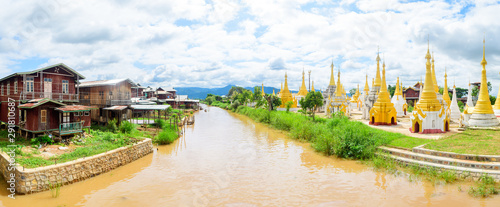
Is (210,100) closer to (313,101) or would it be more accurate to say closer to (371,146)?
(313,101)

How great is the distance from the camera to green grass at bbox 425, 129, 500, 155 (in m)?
12.0

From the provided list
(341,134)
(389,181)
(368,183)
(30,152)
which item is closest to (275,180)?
(368,183)

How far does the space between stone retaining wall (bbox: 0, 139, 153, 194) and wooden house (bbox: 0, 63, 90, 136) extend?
158 inches

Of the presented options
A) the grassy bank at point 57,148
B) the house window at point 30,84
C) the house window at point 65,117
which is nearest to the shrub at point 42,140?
the grassy bank at point 57,148

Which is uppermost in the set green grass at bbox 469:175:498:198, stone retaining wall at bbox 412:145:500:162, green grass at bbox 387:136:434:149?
green grass at bbox 387:136:434:149

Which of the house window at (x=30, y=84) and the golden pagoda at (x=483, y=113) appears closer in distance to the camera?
the house window at (x=30, y=84)

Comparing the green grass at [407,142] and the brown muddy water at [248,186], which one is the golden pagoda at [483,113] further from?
the brown muddy water at [248,186]

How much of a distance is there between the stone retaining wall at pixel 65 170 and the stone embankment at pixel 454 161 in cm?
1364

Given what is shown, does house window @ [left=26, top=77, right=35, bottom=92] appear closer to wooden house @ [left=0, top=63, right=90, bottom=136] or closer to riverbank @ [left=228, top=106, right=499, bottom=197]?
wooden house @ [left=0, top=63, right=90, bottom=136]

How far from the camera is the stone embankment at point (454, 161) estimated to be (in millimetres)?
10641

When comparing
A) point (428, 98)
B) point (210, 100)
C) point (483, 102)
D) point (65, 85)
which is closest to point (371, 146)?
point (428, 98)

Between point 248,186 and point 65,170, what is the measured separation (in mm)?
7537

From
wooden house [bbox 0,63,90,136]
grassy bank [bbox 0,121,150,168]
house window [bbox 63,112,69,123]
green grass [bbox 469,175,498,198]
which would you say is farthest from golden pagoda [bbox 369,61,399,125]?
wooden house [bbox 0,63,90,136]

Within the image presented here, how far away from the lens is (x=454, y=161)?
1140 cm
